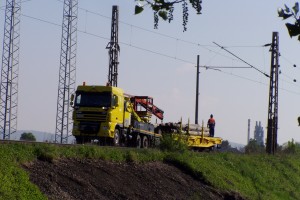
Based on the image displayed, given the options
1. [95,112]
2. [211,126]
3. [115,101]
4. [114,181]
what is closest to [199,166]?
[115,101]

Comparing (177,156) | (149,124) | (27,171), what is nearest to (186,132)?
(149,124)

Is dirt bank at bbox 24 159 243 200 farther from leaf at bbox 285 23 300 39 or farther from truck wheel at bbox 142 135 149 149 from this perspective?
leaf at bbox 285 23 300 39

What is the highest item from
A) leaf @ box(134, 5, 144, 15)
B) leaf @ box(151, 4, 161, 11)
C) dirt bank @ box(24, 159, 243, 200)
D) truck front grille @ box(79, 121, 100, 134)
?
leaf @ box(151, 4, 161, 11)

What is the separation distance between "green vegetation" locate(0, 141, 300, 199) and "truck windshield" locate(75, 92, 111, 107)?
5.11 metres

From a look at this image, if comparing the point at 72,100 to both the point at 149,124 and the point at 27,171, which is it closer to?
the point at 149,124

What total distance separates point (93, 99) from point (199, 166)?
25.3 ft

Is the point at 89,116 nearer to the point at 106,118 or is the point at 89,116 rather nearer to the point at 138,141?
the point at 106,118

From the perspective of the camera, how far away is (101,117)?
112 ft

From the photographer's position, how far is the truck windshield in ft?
112

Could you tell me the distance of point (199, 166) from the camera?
28781 millimetres

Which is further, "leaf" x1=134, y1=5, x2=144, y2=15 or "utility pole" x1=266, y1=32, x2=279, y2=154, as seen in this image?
"utility pole" x1=266, y1=32, x2=279, y2=154

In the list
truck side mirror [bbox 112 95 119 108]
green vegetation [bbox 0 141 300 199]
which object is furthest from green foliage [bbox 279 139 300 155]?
truck side mirror [bbox 112 95 119 108]

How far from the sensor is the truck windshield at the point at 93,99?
112ft

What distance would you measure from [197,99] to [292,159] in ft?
54.0
